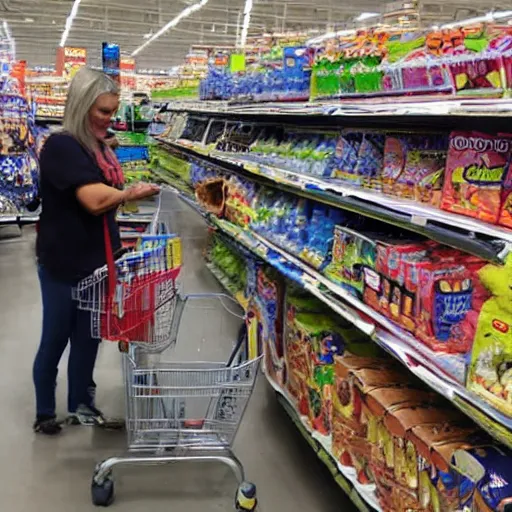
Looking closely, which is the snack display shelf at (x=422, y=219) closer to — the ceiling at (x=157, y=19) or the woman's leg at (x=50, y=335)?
the woman's leg at (x=50, y=335)

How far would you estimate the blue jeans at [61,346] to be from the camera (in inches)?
118

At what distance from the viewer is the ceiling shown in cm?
1789

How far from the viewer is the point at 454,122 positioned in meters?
2.32

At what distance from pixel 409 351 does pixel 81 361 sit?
1834mm

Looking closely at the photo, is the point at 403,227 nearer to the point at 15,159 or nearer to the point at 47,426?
the point at 47,426

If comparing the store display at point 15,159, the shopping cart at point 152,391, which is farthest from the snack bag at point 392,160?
the store display at point 15,159

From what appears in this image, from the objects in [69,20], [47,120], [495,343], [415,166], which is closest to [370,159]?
[415,166]

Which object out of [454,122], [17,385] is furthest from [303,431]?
[17,385]

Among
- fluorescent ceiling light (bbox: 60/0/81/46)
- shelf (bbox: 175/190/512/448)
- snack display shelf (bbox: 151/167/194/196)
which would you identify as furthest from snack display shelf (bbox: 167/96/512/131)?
fluorescent ceiling light (bbox: 60/0/81/46)

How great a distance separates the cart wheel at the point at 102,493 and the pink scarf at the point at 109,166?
126cm

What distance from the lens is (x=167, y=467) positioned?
3.00m

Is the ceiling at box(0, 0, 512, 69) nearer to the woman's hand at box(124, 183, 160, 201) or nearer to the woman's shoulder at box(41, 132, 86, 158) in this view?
the woman's hand at box(124, 183, 160, 201)

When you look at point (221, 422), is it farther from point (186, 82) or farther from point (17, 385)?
point (186, 82)

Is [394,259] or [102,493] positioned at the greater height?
[394,259]
